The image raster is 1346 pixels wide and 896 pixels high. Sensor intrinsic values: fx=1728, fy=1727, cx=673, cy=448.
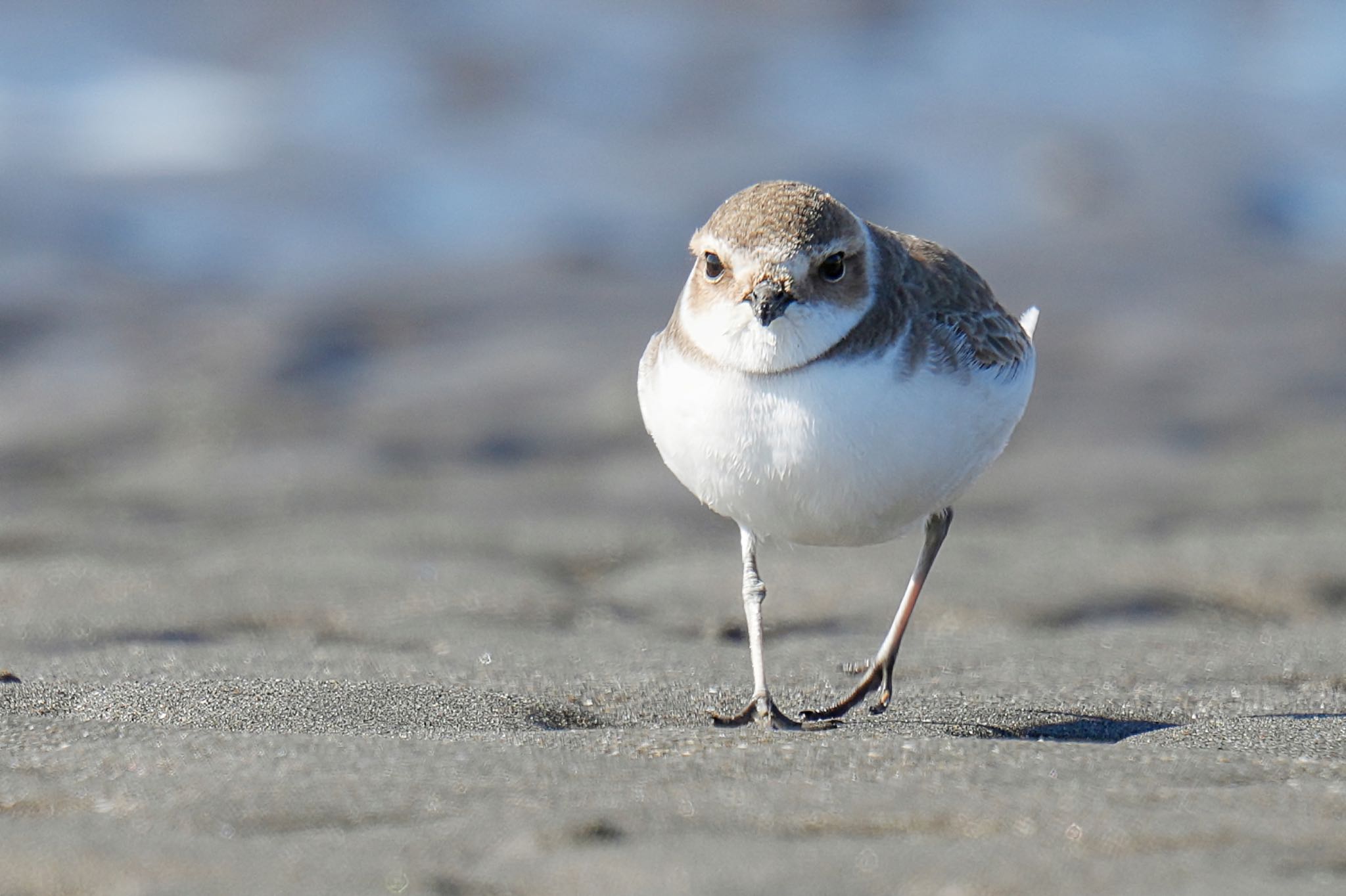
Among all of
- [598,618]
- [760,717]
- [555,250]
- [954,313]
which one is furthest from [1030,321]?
[555,250]

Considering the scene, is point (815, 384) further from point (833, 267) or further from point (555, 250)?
point (555, 250)

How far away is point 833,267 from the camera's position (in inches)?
147

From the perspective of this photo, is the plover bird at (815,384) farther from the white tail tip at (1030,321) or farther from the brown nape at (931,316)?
the white tail tip at (1030,321)

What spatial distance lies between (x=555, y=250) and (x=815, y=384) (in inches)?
304

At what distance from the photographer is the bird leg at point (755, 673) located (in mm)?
3762

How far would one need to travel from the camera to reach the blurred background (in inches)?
259

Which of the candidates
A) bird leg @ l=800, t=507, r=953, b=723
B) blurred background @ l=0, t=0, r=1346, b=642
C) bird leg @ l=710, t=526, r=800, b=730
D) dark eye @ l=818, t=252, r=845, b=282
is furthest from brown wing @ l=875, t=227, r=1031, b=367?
blurred background @ l=0, t=0, r=1346, b=642

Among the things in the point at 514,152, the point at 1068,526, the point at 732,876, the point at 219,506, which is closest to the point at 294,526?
the point at 219,506

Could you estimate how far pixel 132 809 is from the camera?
2783 millimetres

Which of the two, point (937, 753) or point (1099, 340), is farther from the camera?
point (1099, 340)

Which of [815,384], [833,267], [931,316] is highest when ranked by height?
[833,267]

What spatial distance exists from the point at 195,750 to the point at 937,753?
1345 mm

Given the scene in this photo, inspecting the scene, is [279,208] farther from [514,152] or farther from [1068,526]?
[1068,526]

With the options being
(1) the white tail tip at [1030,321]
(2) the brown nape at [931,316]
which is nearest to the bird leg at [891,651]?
(2) the brown nape at [931,316]
